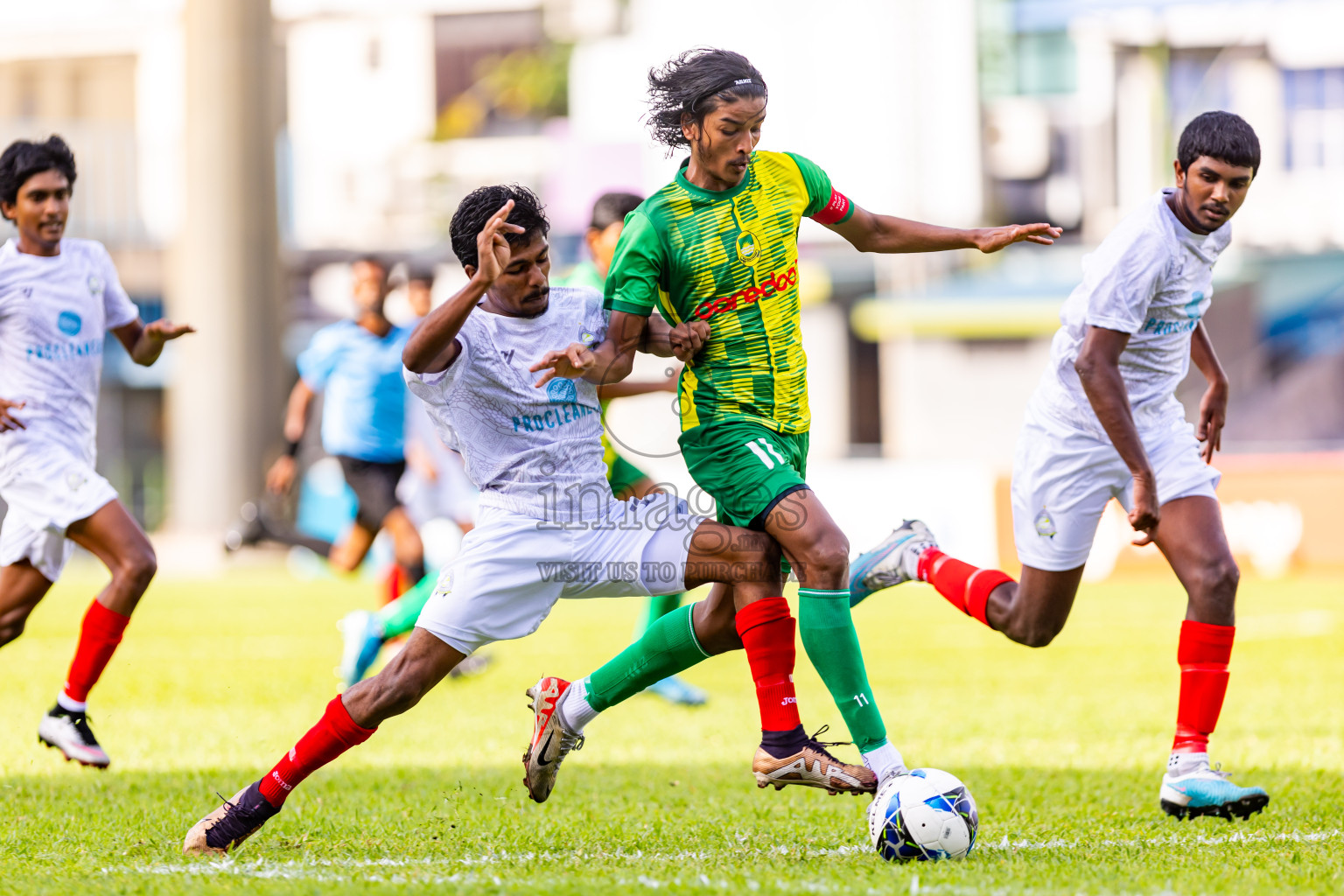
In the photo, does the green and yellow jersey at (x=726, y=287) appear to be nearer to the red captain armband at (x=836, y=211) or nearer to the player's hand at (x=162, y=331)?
the red captain armband at (x=836, y=211)

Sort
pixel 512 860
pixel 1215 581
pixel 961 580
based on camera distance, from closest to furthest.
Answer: pixel 512 860, pixel 1215 581, pixel 961 580

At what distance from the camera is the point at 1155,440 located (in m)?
5.55

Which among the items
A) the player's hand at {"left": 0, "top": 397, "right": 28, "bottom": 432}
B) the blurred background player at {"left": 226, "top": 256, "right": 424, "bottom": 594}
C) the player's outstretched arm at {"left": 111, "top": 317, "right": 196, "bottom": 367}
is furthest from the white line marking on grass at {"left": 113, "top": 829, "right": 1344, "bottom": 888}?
the blurred background player at {"left": 226, "top": 256, "right": 424, "bottom": 594}

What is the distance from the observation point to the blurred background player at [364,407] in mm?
10188

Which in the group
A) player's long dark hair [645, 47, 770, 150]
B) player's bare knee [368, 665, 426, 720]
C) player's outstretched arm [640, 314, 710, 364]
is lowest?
player's bare knee [368, 665, 426, 720]

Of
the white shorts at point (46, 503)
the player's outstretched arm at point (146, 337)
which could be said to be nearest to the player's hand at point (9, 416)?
the white shorts at point (46, 503)

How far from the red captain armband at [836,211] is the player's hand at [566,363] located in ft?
3.75

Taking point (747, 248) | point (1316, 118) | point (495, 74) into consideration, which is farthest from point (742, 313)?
point (495, 74)

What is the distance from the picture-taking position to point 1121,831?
16.2 feet

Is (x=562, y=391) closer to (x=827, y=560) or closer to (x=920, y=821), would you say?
(x=827, y=560)

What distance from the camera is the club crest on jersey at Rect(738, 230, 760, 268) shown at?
495 centimetres

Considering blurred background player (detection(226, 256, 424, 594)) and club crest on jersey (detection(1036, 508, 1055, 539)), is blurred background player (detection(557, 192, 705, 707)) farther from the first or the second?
blurred background player (detection(226, 256, 424, 594))

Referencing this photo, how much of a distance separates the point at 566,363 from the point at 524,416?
432mm

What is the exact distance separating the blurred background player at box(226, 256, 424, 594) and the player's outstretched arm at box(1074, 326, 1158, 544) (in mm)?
5600
